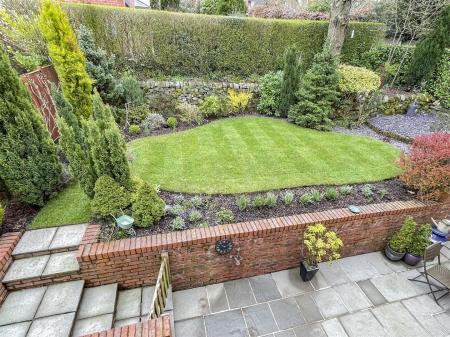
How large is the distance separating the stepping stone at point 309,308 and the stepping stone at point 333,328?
114mm

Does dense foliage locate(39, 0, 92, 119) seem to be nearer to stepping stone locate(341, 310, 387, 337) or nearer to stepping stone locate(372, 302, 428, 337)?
stepping stone locate(341, 310, 387, 337)

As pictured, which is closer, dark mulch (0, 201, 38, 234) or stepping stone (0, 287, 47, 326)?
stepping stone (0, 287, 47, 326)

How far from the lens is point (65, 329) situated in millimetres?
3027

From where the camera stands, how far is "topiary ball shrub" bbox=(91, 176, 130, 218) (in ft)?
12.7

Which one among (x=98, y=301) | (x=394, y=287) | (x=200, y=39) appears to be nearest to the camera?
(x=98, y=301)

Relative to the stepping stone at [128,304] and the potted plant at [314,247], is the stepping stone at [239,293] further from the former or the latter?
the stepping stone at [128,304]

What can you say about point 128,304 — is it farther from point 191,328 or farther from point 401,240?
point 401,240

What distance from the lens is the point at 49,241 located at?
385 centimetres

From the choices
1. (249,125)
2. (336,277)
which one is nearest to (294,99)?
(249,125)

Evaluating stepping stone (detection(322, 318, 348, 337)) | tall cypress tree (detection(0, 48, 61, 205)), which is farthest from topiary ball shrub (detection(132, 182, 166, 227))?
stepping stone (detection(322, 318, 348, 337))

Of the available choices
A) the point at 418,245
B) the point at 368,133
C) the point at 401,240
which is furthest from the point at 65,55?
the point at 368,133

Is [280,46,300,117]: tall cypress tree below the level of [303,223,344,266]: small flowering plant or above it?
above

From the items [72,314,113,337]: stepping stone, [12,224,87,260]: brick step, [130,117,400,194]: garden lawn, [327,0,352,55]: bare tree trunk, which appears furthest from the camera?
[327,0,352,55]: bare tree trunk

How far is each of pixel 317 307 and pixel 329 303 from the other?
231 millimetres
